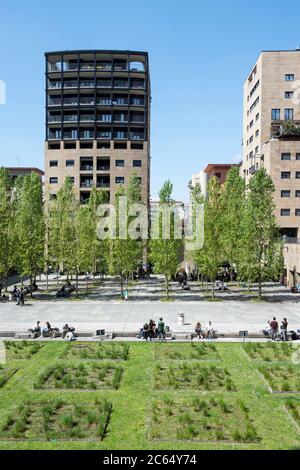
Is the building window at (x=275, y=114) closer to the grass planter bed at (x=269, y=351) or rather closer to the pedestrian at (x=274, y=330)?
the pedestrian at (x=274, y=330)

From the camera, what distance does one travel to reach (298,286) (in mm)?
53406

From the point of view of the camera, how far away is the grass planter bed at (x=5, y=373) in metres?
21.6

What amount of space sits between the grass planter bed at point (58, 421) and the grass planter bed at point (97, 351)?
6.70 m

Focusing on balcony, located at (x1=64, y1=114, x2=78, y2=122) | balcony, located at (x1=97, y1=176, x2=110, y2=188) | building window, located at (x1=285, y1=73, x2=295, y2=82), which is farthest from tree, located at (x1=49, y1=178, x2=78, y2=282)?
building window, located at (x1=285, y1=73, x2=295, y2=82)

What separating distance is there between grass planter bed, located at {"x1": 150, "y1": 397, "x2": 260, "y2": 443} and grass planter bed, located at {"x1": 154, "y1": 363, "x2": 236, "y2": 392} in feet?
5.67

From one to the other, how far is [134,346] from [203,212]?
937 inches

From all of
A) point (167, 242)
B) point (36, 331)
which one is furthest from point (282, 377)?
point (167, 242)

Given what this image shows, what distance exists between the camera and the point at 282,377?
22406 millimetres

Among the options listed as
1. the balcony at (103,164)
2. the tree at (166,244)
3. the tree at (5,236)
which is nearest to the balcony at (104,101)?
the balcony at (103,164)

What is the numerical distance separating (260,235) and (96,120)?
44.8 m

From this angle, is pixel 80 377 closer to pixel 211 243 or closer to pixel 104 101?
pixel 211 243

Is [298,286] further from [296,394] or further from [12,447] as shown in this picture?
[12,447]

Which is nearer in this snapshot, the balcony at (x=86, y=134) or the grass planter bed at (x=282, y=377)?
the grass planter bed at (x=282, y=377)
